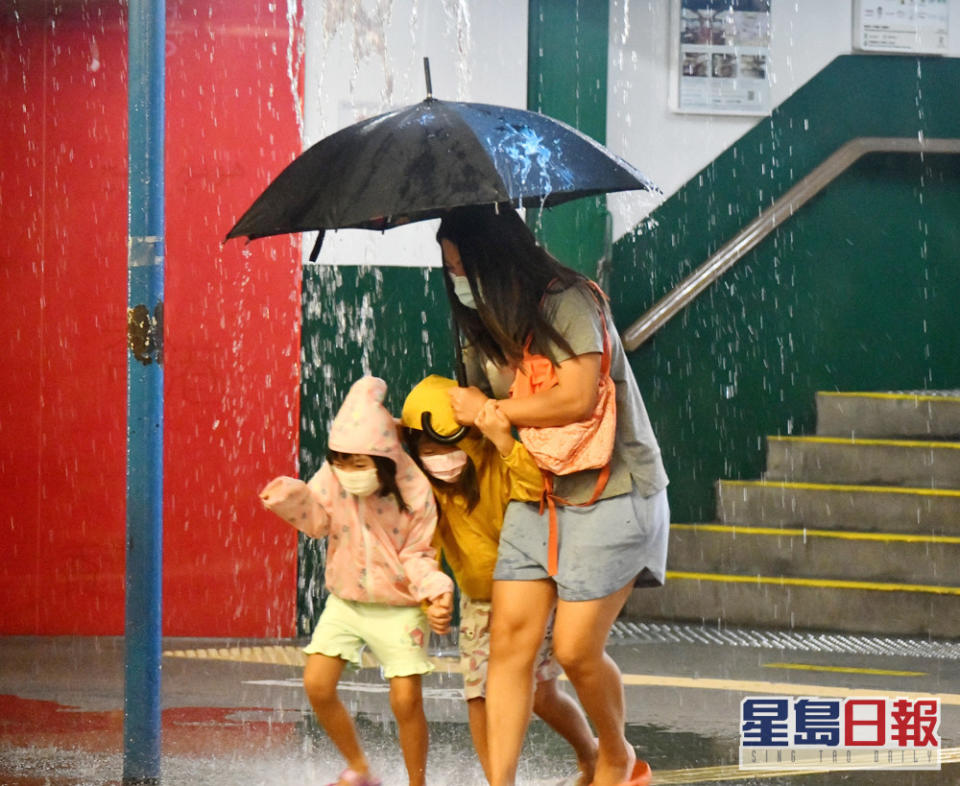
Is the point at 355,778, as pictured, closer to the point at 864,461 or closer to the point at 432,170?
the point at 432,170

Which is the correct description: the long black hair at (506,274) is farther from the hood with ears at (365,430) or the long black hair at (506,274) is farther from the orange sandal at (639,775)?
the orange sandal at (639,775)

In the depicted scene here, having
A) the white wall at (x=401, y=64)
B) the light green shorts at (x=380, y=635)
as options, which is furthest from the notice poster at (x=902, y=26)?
the light green shorts at (x=380, y=635)

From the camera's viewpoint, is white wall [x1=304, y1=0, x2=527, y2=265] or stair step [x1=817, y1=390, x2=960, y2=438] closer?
white wall [x1=304, y1=0, x2=527, y2=265]

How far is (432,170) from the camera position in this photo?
3793 mm

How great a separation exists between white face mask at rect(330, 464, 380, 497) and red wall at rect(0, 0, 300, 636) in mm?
3119

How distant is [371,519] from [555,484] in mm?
547

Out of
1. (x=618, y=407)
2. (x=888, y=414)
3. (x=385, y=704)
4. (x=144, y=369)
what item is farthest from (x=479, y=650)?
(x=888, y=414)

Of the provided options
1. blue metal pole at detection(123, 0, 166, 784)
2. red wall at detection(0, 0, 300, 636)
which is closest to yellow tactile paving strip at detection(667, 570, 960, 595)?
red wall at detection(0, 0, 300, 636)

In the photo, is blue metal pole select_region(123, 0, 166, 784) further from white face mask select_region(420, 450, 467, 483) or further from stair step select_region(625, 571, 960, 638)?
stair step select_region(625, 571, 960, 638)

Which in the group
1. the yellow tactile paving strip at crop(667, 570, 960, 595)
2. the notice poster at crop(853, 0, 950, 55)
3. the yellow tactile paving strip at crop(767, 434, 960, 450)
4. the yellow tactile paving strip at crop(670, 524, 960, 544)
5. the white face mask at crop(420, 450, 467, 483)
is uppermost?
the notice poster at crop(853, 0, 950, 55)

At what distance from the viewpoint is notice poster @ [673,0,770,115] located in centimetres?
800

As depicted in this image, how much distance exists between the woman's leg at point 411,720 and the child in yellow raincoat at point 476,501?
0.57 ft

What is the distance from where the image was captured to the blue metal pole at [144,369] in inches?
176

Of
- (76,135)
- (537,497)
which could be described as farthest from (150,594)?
(76,135)
